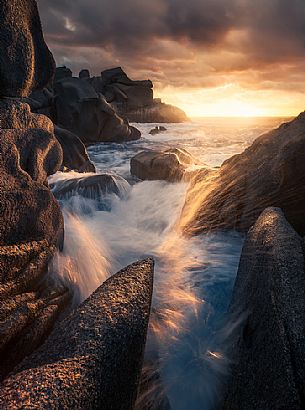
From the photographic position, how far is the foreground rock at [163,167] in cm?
883

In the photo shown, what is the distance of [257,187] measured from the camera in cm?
476

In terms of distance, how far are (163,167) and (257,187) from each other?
16.1 feet

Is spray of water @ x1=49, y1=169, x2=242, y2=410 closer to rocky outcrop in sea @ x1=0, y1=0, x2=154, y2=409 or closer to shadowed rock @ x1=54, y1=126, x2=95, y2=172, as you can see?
rocky outcrop in sea @ x1=0, y1=0, x2=154, y2=409

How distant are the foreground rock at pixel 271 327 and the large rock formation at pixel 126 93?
58413 mm

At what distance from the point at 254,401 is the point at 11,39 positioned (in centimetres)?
451

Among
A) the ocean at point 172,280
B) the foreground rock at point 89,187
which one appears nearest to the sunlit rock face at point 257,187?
the ocean at point 172,280

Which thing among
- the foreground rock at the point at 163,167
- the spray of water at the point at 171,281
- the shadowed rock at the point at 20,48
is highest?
the shadowed rock at the point at 20,48

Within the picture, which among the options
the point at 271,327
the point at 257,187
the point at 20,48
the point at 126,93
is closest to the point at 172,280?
the point at 257,187

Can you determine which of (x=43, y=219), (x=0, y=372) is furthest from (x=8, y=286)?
(x=43, y=219)

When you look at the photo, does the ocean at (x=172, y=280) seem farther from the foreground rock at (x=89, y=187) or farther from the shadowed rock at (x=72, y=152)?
the shadowed rock at (x=72, y=152)

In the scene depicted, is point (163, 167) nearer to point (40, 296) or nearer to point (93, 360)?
point (40, 296)

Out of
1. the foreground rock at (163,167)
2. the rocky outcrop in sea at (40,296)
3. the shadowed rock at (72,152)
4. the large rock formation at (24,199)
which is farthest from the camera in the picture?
the shadowed rock at (72,152)

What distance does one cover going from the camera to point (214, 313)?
342 cm

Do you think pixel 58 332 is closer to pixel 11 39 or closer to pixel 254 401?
pixel 254 401
